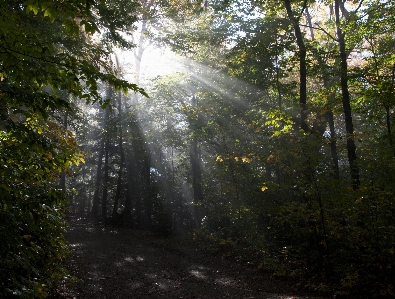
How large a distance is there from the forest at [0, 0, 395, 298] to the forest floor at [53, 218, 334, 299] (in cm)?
78

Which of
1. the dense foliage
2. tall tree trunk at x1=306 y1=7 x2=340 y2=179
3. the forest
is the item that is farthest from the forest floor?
tall tree trunk at x1=306 y1=7 x2=340 y2=179

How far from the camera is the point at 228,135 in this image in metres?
19.1

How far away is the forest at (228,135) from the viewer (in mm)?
3205

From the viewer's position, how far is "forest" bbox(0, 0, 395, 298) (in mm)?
3205

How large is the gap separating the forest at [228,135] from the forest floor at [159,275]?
2.56 ft

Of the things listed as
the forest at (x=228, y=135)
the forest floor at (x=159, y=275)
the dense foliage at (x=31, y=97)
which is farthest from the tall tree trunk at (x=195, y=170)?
the dense foliage at (x=31, y=97)

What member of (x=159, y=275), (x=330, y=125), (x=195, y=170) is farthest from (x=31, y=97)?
(x=195, y=170)

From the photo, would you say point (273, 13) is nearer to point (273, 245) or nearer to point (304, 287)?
point (273, 245)

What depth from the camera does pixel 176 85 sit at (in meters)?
22.3

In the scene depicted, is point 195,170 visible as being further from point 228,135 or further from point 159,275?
point 159,275

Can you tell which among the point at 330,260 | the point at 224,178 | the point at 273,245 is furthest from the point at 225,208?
the point at 330,260

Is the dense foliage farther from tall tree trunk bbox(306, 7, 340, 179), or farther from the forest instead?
tall tree trunk bbox(306, 7, 340, 179)

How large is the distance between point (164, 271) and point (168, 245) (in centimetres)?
591

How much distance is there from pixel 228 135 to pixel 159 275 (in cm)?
1026
